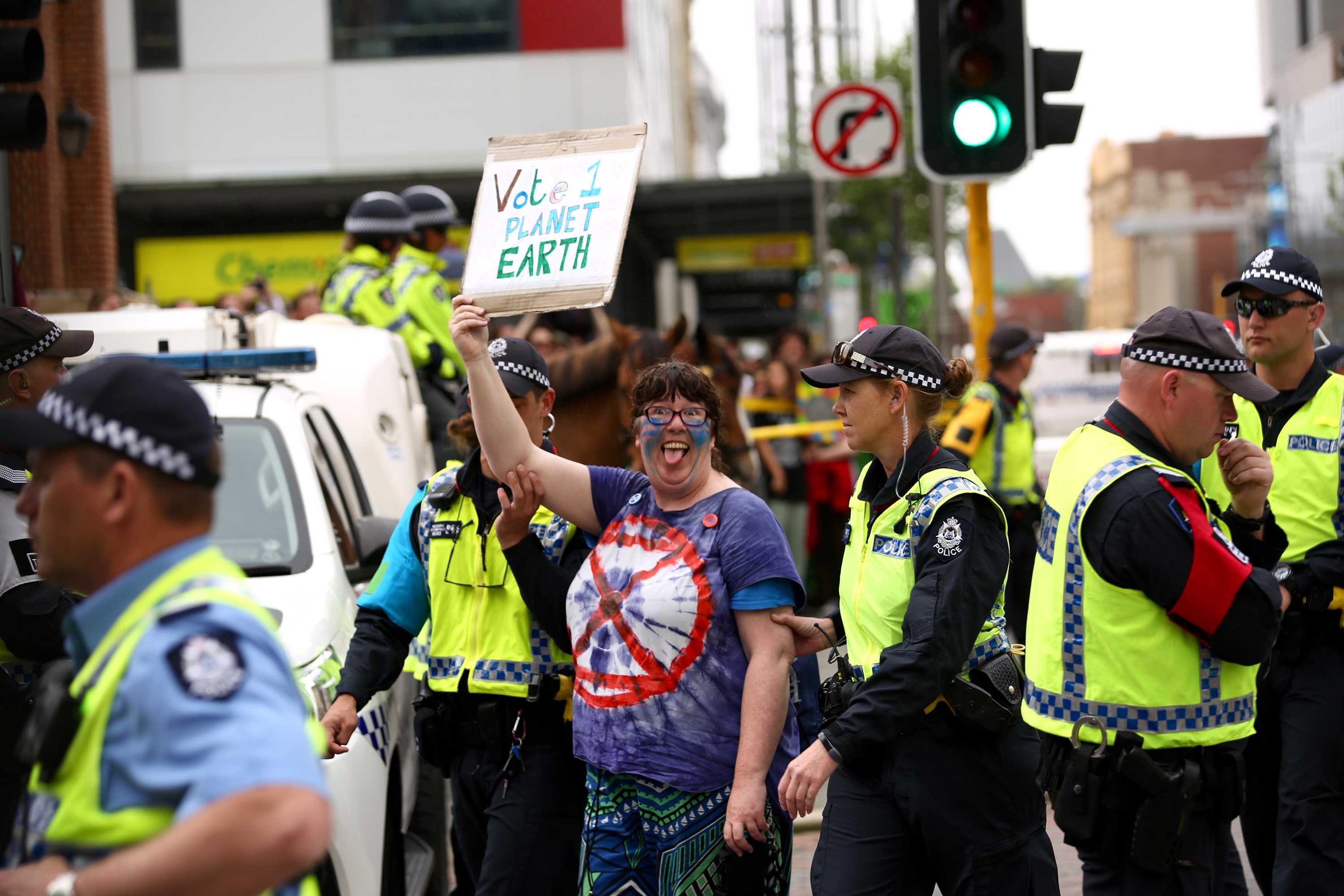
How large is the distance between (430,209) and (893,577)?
23.4ft

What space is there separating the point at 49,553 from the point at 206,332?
4799 millimetres

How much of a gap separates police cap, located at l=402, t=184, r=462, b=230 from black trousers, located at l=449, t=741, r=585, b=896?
613 centimetres

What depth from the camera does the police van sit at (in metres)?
4.54

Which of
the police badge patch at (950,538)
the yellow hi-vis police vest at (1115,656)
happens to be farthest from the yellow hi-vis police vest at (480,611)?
the yellow hi-vis police vest at (1115,656)

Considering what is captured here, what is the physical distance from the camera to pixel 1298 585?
4816mm

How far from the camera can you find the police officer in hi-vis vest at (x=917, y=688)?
3.72 m

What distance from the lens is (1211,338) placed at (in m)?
3.84

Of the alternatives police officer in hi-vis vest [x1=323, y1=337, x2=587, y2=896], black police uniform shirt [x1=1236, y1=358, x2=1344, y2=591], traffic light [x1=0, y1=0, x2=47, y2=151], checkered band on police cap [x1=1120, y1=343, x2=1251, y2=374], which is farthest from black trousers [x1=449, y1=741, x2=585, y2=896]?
traffic light [x1=0, y1=0, x2=47, y2=151]

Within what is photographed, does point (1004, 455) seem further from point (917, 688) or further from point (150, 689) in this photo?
point (150, 689)

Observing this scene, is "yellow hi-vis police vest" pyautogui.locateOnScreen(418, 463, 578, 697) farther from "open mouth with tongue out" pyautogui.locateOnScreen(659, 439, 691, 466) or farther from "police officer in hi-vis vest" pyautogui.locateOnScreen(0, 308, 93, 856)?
"police officer in hi-vis vest" pyautogui.locateOnScreen(0, 308, 93, 856)

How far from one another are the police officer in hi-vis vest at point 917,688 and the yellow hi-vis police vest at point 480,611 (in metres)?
0.78

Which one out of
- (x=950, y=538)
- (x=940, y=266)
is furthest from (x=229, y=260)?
(x=950, y=538)

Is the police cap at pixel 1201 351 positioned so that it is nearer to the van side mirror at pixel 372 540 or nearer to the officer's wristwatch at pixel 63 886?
the van side mirror at pixel 372 540

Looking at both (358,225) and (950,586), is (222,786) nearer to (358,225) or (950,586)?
(950,586)
